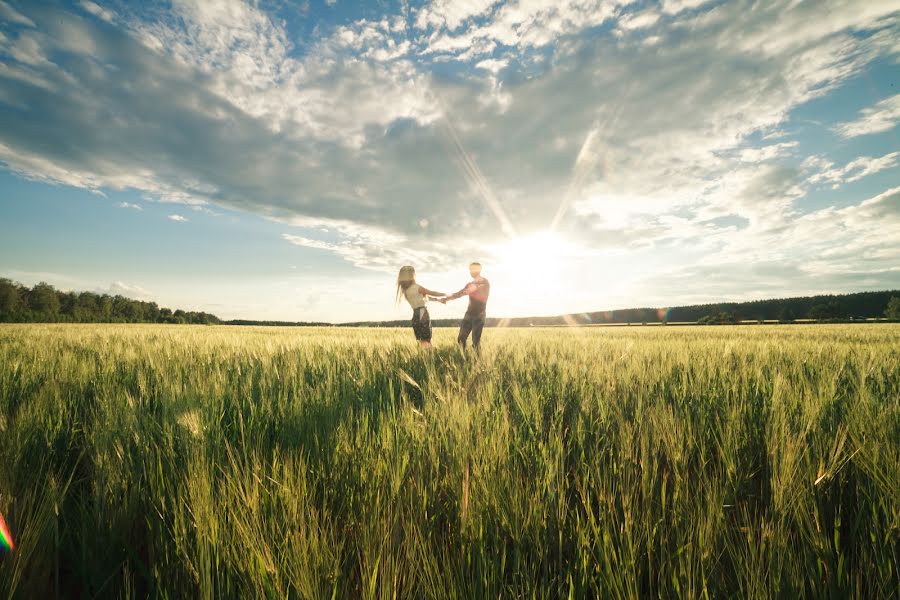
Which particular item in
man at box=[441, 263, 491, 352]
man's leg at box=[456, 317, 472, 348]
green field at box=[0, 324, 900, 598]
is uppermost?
man at box=[441, 263, 491, 352]

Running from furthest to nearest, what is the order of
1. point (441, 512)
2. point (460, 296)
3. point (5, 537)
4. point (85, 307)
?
1. point (85, 307)
2. point (460, 296)
3. point (441, 512)
4. point (5, 537)

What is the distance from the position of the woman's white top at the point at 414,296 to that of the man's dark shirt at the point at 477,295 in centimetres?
76

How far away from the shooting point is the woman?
9086 millimetres

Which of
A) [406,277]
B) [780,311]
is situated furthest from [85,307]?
[780,311]

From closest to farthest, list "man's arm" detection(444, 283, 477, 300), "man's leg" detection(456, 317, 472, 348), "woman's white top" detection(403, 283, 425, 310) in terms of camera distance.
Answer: "man's arm" detection(444, 283, 477, 300), "man's leg" detection(456, 317, 472, 348), "woman's white top" detection(403, 283, 425, 310)

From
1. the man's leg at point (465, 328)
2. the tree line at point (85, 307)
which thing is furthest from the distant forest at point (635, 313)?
the man's leg at point (465, 328)

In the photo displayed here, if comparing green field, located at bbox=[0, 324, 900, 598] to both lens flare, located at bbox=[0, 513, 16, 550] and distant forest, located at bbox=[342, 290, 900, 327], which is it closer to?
lens flare, located at bbox=[0, 513, 16, 550]

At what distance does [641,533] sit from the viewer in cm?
113

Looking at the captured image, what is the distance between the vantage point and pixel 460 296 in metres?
8.67

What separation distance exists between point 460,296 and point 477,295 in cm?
43

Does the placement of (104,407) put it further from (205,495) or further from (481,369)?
(481,369)

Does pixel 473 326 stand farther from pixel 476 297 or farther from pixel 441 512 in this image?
pixel 441 512

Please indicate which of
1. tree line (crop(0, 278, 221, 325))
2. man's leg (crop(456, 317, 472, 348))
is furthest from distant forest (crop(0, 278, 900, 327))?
man's leg (crop(456, 317, 472, 348))

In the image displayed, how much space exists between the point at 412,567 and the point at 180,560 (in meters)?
0.64
